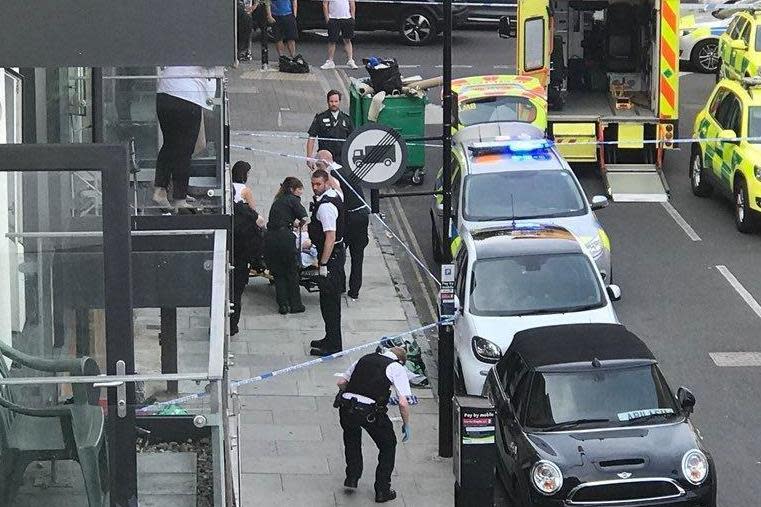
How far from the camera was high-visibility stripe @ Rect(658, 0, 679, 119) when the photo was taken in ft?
73.2

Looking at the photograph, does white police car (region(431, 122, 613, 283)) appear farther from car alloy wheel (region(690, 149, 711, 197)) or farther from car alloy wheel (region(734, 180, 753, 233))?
car alloy wheel (region(690, 149, 711, 197))

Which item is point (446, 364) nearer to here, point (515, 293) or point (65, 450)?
point (515, 293)

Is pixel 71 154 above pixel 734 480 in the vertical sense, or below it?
above

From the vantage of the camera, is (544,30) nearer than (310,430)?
No

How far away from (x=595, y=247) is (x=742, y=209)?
11.8ft

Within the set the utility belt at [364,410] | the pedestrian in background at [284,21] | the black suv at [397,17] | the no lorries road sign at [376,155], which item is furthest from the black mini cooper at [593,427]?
the black suv at [397,17]

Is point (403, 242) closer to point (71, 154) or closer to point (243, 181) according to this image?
point (243, 181)

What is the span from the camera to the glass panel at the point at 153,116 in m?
13.7

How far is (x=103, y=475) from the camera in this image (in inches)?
276

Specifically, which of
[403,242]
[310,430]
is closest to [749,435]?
[310,430]

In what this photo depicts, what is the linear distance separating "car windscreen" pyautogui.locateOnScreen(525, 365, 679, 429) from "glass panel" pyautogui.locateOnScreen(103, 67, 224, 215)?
4003 millimetres

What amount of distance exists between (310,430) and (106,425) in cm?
747

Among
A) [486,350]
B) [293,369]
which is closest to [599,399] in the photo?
[486,350]

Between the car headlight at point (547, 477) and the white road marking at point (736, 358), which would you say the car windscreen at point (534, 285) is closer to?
the white road marking at point (736, 358)
